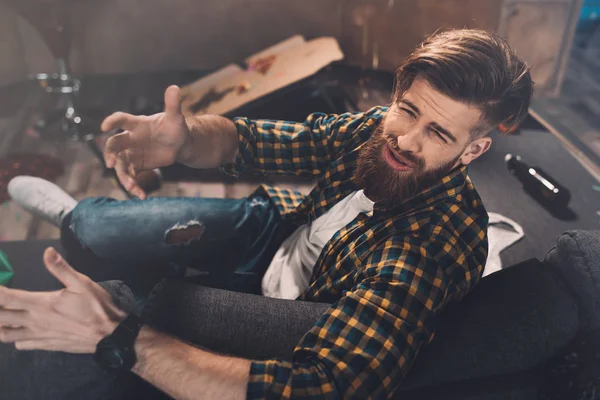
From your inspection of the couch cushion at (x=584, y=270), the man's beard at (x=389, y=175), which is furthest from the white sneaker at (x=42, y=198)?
the couch cushion at (x=584, y=270)

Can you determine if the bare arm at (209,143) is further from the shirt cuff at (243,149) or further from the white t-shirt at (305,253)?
the white t-shirt at (305,253)

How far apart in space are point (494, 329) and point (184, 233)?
538 mm

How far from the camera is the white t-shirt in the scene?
78 cm

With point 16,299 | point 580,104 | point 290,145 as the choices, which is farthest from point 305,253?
point 580,104

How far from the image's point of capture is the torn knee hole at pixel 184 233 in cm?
89

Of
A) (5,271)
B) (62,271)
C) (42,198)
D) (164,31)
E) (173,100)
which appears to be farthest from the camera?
(164,31)

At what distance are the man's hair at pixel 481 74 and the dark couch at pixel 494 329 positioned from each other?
18 centimetres

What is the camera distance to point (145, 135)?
762 mm

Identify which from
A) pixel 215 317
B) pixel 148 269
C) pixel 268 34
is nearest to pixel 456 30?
pixel 215 317

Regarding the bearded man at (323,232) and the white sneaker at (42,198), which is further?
the white sneaker at (42,198)

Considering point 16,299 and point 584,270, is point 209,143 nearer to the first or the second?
point 16,299

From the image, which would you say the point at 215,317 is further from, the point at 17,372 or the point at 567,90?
the point at 567,90

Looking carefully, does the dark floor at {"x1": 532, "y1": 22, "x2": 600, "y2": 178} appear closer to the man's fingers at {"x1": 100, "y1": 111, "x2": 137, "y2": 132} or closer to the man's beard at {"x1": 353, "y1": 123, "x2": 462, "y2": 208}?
the man's beard at {"x1": 353, "y1": 123, "x2": 462, "y2": 208}

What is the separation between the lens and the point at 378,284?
58 cm
